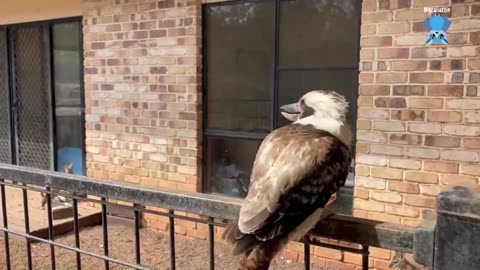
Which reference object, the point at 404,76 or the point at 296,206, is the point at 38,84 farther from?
the point at 296,206

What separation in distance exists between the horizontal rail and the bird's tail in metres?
0.10

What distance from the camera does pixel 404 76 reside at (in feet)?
10.7

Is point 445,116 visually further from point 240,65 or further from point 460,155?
point 240,65

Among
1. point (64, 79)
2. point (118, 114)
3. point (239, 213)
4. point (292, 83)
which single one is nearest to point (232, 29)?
point (292, 83)

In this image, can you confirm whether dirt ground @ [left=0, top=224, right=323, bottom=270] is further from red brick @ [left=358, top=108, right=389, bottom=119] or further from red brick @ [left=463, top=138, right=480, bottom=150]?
red brick @ [left=463, top=138, right=480, bottom=150]

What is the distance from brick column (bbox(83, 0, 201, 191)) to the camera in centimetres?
434

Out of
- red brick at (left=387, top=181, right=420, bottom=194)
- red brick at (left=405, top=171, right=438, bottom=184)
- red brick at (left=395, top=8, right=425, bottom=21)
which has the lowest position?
red brick at (left=387, top=181, right=420, bottom=194)

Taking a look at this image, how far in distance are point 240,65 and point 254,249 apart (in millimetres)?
3091

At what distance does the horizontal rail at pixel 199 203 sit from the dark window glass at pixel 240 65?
2.46 meters

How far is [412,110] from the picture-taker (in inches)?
128

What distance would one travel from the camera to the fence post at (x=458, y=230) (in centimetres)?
105

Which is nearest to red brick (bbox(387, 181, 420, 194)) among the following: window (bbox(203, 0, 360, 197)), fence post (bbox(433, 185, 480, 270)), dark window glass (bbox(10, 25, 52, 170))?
window (bbox(203, 0, 360, 197))

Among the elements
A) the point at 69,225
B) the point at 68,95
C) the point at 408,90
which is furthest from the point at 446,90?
the point at 68,95

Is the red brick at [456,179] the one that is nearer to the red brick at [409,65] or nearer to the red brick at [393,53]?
the red brick at [409,65]
